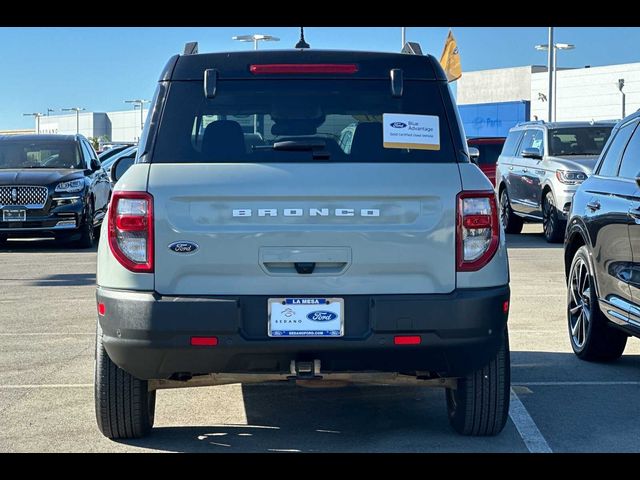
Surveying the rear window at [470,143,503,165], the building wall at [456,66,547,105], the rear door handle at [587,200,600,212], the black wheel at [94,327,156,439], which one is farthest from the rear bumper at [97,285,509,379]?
the building wall at [456,66,547,105]

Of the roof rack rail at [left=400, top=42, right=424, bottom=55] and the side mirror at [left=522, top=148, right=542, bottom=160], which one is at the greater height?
the roof rack rail at [left=400, top=42, right=424, bottom=55]

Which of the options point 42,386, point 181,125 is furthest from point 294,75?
point 42,386

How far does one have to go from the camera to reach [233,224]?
519cm

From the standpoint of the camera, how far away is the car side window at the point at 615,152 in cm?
771

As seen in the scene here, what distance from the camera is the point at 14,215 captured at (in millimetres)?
17578

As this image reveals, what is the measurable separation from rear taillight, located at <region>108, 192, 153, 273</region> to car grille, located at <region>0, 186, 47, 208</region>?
41.6ft

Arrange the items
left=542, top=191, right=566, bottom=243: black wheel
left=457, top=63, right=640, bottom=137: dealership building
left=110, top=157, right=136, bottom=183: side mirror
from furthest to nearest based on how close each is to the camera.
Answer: left=457, top=63, right=640, bottom=137: dealership building
left=542, top=191, right=566, bottom=243: black wheel
left=110, top=157, right=136, bottom=183: side mirror

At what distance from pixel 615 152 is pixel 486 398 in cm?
278

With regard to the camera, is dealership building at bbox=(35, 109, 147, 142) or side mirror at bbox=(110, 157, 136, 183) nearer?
side mirror at bbox=(110, 157, 136, 183)

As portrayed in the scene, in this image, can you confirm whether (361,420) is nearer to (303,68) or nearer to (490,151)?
(303,68)

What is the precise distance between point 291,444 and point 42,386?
215cm

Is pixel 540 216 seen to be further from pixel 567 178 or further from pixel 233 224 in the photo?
pixel 233 224

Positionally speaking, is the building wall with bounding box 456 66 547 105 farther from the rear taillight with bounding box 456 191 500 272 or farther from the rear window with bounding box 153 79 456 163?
the rear taillight with bounding box 456 191 500 272

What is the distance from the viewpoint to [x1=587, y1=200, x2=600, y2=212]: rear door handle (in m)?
7.67
